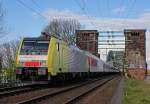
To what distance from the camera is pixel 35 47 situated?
26.9 metres

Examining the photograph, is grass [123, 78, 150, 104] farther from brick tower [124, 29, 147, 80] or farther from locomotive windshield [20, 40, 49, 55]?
brick tower [124, 29, 147, 80]

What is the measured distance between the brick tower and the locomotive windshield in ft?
252

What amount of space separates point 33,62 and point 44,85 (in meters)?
3.16

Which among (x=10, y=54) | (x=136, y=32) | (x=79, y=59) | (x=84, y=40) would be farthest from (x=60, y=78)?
(x=136, y=32)

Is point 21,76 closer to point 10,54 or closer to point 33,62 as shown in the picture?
point 33,62

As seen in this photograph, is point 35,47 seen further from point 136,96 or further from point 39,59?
point 136,96

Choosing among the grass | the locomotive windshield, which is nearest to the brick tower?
the grass

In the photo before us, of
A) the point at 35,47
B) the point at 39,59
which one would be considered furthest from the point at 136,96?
the point at 35,47

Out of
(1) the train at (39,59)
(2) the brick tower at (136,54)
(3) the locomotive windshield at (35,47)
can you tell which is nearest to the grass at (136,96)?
(1) the train at (39,59)

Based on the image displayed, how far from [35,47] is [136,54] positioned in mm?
89583

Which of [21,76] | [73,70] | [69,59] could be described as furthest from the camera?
[73,70]

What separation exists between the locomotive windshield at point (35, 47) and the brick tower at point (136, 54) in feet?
252

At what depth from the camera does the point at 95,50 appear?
90812 mm

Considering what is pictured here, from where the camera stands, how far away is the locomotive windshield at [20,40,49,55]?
87.6 ft
